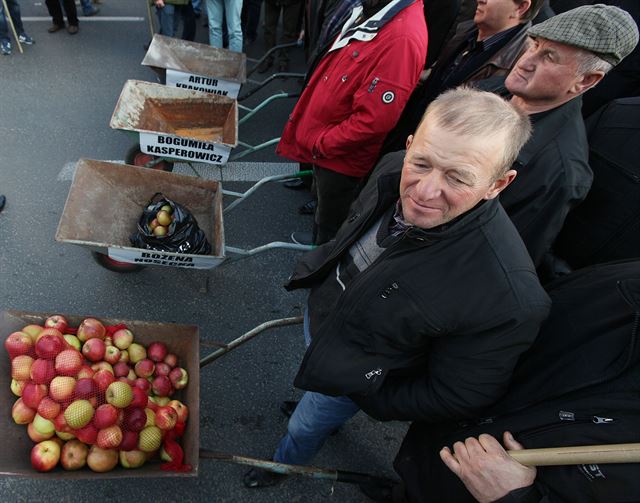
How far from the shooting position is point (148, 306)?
3.29 meters

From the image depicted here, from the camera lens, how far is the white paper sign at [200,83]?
4.29m

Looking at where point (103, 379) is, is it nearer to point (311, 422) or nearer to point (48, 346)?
point (48, 346)

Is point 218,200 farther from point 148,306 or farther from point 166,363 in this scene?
point 166,363

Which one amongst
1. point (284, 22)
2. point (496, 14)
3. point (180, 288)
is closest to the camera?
point (496, 14)

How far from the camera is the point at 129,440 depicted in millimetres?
1932

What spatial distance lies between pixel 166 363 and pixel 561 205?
207cm

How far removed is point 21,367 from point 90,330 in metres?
0.32

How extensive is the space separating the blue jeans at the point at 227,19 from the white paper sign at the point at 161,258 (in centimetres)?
385

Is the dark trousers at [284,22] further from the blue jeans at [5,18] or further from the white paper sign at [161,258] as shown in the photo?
the white paper sign at [161,258]

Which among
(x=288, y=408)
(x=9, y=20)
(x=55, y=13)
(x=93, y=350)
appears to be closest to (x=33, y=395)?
(x=93, y=350)


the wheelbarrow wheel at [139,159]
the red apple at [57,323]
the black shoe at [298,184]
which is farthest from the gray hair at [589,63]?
the wheelbarrow wheel at [139,159]

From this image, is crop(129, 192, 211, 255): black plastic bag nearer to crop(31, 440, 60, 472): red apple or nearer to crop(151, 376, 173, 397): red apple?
crop(151, 376, 173, 397): red apple

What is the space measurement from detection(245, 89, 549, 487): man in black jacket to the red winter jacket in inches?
41.2

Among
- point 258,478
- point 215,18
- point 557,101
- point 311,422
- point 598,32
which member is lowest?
point 258,478
